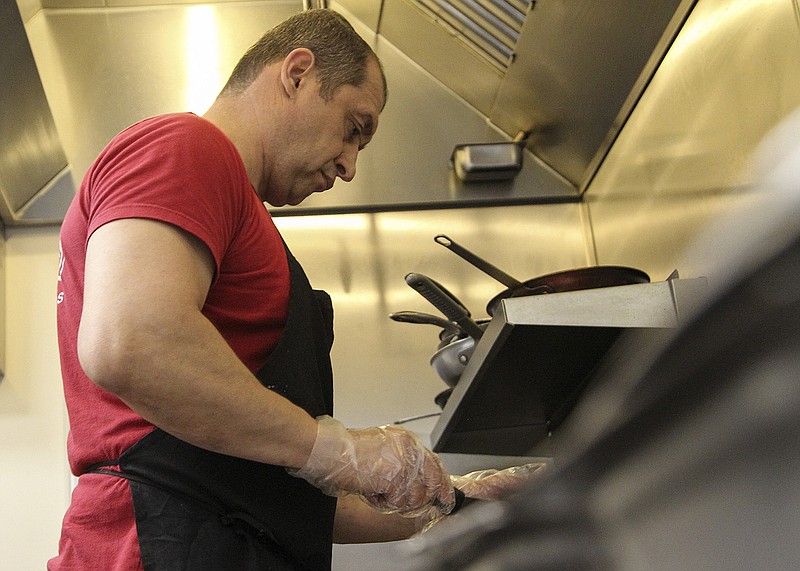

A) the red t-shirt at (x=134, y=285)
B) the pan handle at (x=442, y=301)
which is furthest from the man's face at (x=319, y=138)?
the pan handle at (x=442, y=301)

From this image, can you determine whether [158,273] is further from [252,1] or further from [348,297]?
[252,1]

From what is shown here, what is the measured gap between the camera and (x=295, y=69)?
48.2 inches

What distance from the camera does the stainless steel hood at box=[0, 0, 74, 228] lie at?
2203 millimetres

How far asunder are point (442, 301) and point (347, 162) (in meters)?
0.40

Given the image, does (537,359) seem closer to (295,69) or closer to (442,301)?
(442,301)

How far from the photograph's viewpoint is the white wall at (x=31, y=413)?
2154 mm

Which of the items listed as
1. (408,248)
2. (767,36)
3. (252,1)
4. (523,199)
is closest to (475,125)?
(523,199)

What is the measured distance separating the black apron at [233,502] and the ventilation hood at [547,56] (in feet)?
3.57

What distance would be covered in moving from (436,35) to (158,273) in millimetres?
1696

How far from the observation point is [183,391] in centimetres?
85

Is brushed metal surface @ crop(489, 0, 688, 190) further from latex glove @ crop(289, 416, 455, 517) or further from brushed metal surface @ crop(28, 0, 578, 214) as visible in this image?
latex glove @ crop(289, 416, 455, 517)

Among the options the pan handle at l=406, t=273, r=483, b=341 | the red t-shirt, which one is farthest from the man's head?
the pan handle at l=406, t=273, r=483, b=341

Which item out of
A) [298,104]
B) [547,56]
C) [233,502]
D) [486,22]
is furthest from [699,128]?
[233,502]

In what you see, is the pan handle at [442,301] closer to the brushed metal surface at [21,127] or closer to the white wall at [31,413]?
the white wall at [31,413]
